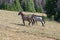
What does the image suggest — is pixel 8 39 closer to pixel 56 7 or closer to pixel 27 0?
pixel 56 7

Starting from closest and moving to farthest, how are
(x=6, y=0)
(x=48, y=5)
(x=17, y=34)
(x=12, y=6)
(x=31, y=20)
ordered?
(x=17, y=34) < (x=31, y=20) < (x=48, y=5) < (x=12, y=6) < (x=6, y=0)

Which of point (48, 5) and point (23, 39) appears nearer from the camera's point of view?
point (23, 39)

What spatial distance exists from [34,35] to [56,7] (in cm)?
1640

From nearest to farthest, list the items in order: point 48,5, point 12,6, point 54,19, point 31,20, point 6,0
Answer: point 31,20, point 54,19, point 48,5, point 12,6, point 6,0

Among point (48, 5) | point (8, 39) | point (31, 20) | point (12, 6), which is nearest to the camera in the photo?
point (8, 39)

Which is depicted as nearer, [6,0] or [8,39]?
[8,39]

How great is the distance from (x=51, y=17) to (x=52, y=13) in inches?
52.5

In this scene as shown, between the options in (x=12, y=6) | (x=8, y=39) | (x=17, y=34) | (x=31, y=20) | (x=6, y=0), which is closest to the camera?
(x=8, y=39)

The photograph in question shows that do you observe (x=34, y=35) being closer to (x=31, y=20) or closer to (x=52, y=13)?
(x=31, y=20)

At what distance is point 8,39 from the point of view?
50.8 ft

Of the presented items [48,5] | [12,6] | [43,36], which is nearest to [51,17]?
[48,5]

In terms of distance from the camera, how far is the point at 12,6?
5853 cm

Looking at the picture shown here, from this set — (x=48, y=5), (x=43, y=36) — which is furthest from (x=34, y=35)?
(x=48, y=5)

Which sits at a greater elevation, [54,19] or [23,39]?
[23,39]
